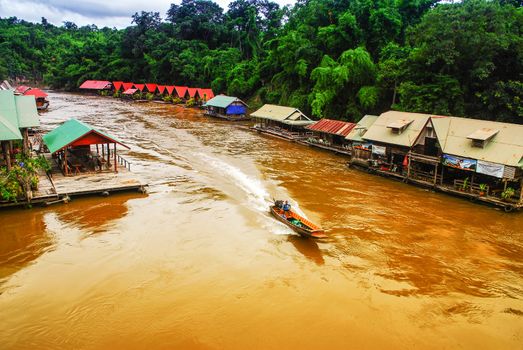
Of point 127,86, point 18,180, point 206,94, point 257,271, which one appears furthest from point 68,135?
point 127,86

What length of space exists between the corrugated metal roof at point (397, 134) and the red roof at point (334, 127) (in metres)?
4.75

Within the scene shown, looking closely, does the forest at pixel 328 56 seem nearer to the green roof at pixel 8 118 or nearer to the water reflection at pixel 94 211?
the water reflection at pixel 94 211

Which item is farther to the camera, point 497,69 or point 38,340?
point 497,69

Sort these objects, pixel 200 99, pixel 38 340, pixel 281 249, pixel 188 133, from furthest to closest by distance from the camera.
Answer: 1. pixel 200 99
2. pixel 188 133
3. pixel 281 249
4. pixel 38 340

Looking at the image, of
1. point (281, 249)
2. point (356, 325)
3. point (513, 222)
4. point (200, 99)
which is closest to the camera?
point (356, 325)

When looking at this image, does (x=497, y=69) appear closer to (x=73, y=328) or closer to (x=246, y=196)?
(x=246, y=196)

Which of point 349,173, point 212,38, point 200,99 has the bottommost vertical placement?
point 349,173

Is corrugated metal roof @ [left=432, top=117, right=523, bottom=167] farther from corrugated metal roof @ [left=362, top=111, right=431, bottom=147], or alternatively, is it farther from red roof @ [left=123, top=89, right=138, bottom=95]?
red roof @ [left=123, top=89, right=138, bottom=95]

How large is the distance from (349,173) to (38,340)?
2448 centimetres

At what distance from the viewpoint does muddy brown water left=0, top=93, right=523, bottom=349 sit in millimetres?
12914

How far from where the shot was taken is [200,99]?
7444 cm

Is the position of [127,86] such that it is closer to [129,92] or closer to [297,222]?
[129,92]

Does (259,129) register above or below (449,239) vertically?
above

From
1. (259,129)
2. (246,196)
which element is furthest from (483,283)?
(259,129)
